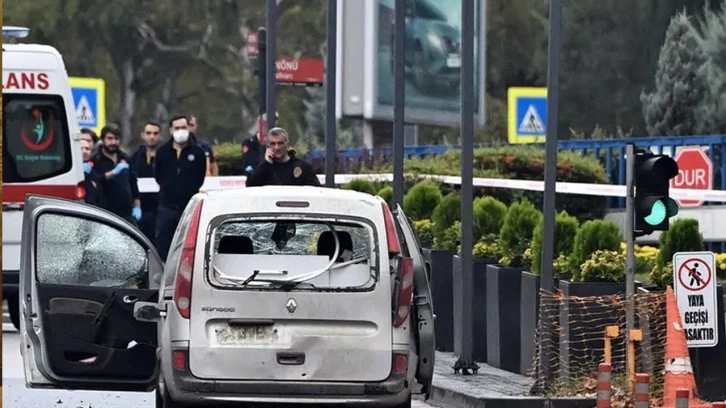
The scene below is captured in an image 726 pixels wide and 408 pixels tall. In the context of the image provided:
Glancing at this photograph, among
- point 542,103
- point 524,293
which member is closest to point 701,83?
point 542,103

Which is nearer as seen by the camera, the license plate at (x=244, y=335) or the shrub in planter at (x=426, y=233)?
the license plate at (x=244, y=335)

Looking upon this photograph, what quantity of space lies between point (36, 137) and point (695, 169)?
29.9 feet

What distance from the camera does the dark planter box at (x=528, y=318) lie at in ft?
54.3

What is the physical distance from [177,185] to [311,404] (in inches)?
462

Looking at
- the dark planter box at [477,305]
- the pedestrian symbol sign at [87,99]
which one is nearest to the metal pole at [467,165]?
the dark planter box at [477,305]

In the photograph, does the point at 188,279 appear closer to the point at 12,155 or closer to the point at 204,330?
the point at 204,330

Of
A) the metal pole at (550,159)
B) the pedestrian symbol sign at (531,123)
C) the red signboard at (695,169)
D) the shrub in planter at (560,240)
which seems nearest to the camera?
the metal pole at (550,159)

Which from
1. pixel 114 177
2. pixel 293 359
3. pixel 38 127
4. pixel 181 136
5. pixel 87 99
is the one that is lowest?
pixel 293 359

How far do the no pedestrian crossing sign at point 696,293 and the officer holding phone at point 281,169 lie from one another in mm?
5409

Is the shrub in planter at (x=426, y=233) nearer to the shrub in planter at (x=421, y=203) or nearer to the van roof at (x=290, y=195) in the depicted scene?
the shrub in planter at (x=421, y=203)

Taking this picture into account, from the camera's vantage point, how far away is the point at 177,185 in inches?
949

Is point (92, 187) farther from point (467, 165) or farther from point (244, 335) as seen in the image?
point (244, 335)

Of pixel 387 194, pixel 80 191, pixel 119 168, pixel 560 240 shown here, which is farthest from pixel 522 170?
pixel 560 240

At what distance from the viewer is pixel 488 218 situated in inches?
762
